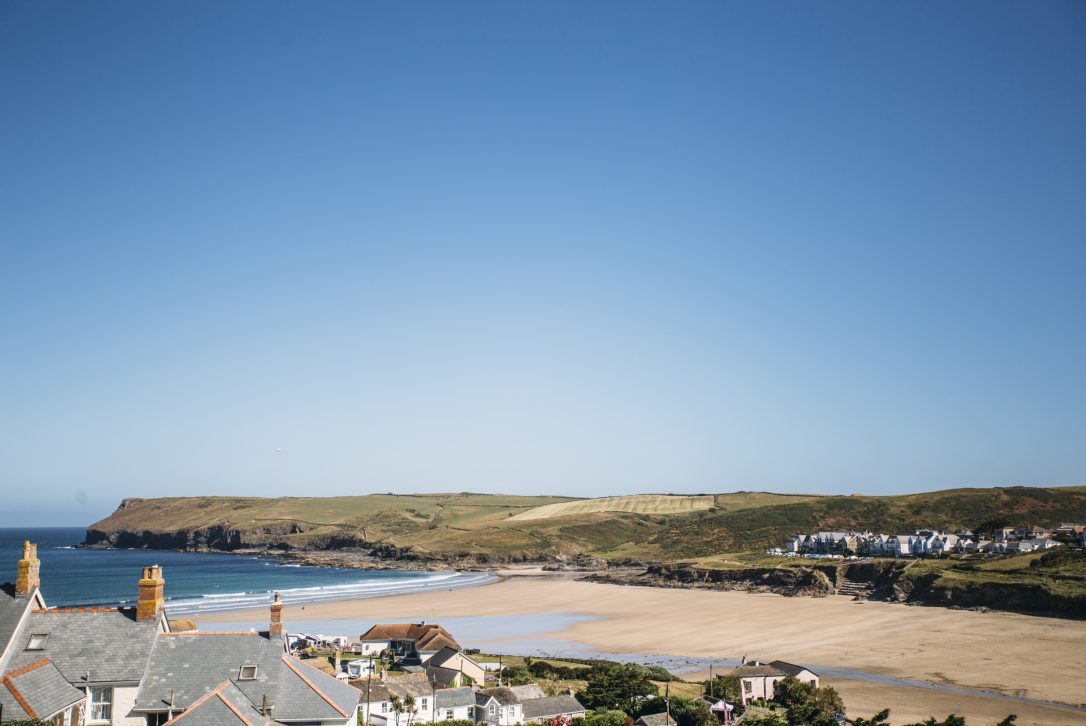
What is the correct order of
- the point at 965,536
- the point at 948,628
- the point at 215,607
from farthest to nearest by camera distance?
the point at 965,536 < the point at 215,607 < the point at 948,628

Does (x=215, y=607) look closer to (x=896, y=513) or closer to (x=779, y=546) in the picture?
(x=779, y=546)

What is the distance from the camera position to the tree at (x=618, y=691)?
4091 centimetres

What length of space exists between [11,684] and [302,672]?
6866 mm

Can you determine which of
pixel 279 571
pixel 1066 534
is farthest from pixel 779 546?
pixel 279 571

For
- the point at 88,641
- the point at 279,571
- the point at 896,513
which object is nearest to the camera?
the point at 88,641

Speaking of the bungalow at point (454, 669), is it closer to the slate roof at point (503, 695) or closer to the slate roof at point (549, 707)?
the slate roof at point (503, 695)

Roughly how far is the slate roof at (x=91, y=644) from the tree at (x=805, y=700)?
2783 centimetres

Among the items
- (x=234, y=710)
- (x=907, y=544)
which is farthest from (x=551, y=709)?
(x=907, y=544)

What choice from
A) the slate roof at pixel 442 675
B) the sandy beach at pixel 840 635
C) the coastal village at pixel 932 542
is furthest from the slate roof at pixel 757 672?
the coastal village at pixel 932 542

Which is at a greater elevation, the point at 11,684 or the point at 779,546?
the point at 11,684

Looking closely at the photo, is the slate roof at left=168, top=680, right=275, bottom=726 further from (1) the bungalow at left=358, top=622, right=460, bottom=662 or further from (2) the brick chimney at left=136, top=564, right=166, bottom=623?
(1) the bungalow at left=358, top=622, right=460, bottom=662

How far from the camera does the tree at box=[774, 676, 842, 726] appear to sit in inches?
1494

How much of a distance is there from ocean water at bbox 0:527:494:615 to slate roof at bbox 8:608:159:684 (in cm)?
7529

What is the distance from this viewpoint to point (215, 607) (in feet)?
310
